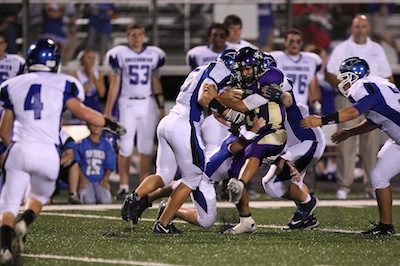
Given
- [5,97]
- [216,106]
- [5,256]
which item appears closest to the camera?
[5,256]

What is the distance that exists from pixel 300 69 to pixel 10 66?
303cm

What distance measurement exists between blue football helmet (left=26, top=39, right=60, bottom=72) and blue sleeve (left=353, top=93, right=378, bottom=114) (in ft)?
7.53

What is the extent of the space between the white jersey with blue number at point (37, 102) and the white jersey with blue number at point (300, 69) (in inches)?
214

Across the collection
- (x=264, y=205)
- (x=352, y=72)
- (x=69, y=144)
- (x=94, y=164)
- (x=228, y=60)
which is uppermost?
(x=228, y=60)

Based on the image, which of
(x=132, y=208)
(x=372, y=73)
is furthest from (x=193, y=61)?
(x=132, y=208)

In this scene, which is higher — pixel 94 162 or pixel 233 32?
pixel 233 32

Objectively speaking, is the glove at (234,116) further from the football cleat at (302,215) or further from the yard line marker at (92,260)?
the yard line marker at (92,260)

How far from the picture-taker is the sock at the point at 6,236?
7.06 meters

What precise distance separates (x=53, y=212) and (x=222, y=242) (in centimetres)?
311

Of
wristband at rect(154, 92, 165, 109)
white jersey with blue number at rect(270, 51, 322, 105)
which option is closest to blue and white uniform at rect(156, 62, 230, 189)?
white jersey with blue number at rect(270, 51, 322, 105)

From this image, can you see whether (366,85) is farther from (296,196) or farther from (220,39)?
(220,39)

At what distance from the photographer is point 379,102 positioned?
880 centimetres

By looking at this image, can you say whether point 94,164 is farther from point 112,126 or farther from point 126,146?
point 112,126

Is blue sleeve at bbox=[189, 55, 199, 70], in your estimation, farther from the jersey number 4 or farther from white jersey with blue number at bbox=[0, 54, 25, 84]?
the jersey number 4
